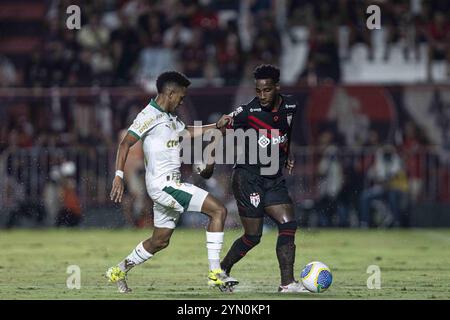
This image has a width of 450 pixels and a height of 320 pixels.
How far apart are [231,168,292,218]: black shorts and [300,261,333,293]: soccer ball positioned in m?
0.80

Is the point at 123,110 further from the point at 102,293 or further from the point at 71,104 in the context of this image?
the point at 102,293

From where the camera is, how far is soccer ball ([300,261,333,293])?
12.5 m

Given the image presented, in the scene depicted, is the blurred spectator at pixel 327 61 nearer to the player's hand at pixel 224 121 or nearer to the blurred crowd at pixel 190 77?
Result: the blurred crowd at pixel 190 77

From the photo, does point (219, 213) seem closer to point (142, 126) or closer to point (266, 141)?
point (266, 141)

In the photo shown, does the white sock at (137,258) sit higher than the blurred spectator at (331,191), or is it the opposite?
the blurred spectator at (331,191)

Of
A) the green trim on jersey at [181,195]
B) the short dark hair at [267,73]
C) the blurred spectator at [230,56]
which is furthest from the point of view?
the blurred spectator at [230,56]

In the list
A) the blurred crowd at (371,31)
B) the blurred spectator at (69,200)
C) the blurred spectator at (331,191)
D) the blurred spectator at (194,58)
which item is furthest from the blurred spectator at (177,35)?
the blurred spectator at (331,191)

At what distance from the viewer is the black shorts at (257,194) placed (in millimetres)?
12836

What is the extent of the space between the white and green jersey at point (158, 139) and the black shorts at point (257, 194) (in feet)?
2.63

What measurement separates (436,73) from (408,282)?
41.3ft

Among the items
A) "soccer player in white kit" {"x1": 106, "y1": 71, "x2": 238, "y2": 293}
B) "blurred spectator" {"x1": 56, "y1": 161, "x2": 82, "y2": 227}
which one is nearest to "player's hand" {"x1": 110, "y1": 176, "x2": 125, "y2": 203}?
"soccer player in white kit" {"x1": 106, "y1": 71, "x2": 238, "y2": 293}

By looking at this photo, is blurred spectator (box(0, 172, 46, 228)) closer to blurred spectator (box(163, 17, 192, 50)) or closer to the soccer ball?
blurred spectator (box(163, 17, 192, 50))

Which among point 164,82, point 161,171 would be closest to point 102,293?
point 161,171

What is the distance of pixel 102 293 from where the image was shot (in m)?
12.5
